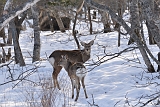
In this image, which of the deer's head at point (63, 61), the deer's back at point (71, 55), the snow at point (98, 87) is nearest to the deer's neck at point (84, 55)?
the deer's back at point (71, 55)

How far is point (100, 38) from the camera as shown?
64.1 feet

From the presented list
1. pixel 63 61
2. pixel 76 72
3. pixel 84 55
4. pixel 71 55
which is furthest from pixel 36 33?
pixel 76 72

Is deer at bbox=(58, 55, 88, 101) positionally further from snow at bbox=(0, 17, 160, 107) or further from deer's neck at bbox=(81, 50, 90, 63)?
deer's neck at bbox=(81, 50, 90, 63)

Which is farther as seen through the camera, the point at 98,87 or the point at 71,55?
the point at 71,55

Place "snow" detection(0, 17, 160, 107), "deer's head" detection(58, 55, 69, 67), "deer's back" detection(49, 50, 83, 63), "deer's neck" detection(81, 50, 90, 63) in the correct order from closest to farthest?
"snow" detection(0, 17, 160, 107)
"deer's head" detection(58, 55, 69, 67)
"deer's neck" detection(81, 50, 90, 63)
"deer's back" detection(49, 50, 83, 63)

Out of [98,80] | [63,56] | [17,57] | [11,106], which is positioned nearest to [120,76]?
[98,80]

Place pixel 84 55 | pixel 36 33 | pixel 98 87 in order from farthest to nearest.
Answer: pixel 36 33, pixel 84 55, pixel 98 87

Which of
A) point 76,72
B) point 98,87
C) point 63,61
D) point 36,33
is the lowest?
point 98,87

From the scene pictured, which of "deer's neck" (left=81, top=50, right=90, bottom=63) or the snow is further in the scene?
"deer's neck" (left=81, top=50, right=90, bottom=63)

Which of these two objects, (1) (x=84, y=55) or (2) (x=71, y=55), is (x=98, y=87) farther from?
(2) (x=71, y=55)

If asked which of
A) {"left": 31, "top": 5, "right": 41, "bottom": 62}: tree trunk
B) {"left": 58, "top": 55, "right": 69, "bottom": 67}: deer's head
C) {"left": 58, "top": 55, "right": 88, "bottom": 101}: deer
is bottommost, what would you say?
{"left": 58, "top": 55, "right": 88, "bottom": 101}: deer

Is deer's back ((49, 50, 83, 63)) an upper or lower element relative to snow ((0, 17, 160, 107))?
upper

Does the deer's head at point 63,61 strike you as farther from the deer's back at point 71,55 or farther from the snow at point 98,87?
the deer's back at point 71,55

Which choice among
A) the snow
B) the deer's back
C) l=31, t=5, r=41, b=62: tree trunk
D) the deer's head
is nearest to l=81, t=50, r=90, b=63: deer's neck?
the deer's back
